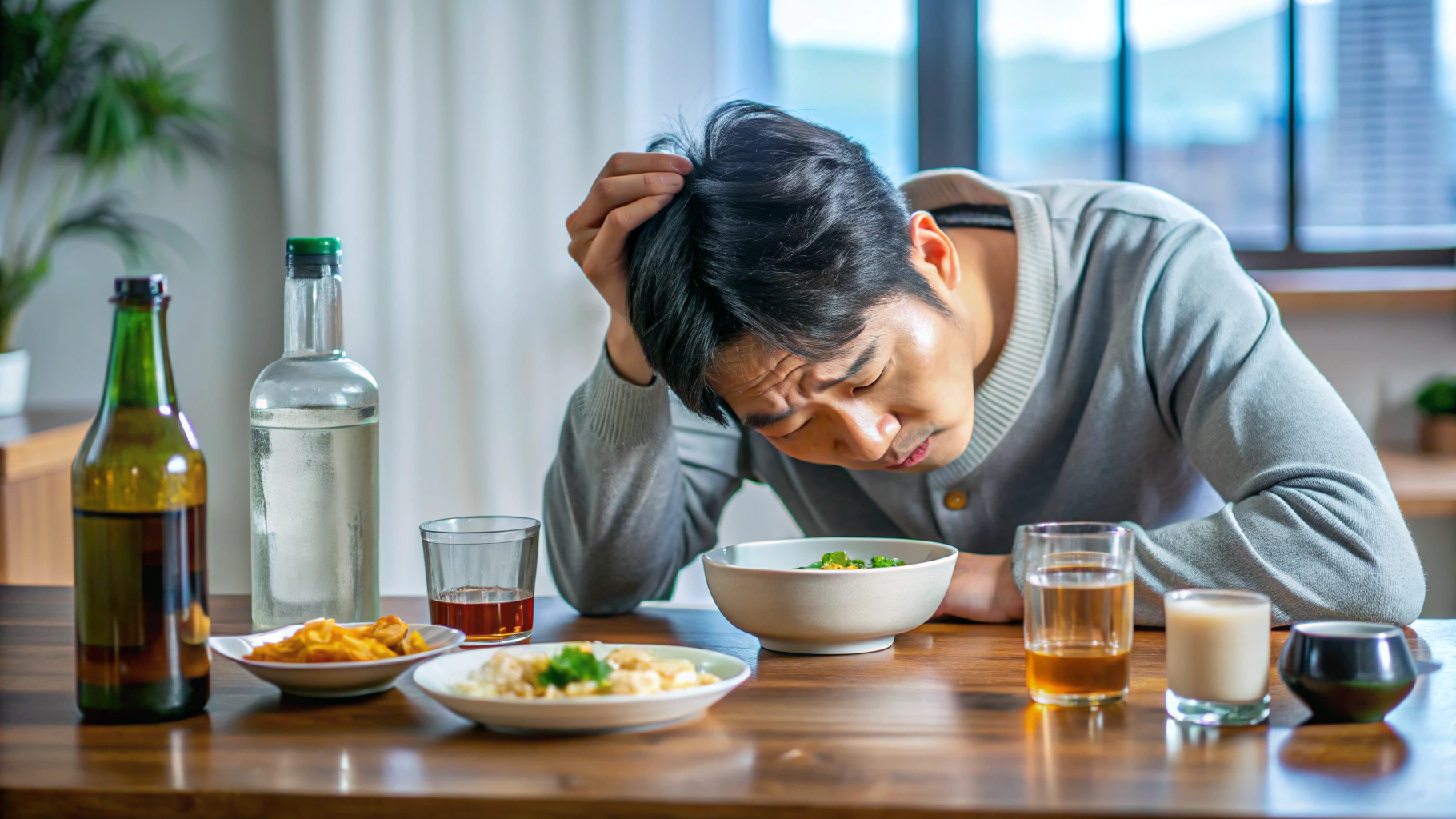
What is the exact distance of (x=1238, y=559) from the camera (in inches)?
39.6

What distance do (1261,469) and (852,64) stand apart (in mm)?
1930

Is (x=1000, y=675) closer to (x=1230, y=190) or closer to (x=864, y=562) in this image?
(x=864, y=562)

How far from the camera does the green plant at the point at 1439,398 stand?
8.30 ft

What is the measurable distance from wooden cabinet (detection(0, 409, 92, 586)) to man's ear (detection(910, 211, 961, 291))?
1.70m

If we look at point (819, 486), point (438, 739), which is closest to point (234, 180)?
point (819, 486)

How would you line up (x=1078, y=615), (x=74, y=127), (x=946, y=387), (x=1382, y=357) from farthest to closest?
(x=1382, y=357)
(x=74, y=127)
(x=946, y=387)
(x=1078, y=615)

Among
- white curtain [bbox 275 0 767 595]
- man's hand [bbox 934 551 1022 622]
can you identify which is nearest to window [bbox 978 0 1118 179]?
white curtain [bbox 275 0 767 595]

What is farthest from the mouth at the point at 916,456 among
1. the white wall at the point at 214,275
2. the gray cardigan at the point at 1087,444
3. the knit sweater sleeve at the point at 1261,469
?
the white wall at the point at 214,275

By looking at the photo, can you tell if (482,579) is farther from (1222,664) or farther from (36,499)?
(36,499)

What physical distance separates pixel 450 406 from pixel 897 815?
2.25 metres

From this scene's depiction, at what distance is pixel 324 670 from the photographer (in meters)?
0.79

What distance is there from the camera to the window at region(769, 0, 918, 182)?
9.16 ft

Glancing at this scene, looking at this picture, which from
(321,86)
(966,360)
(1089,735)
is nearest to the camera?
(1089,735)

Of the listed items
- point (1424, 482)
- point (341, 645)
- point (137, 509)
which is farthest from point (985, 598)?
point (1424, 482)
